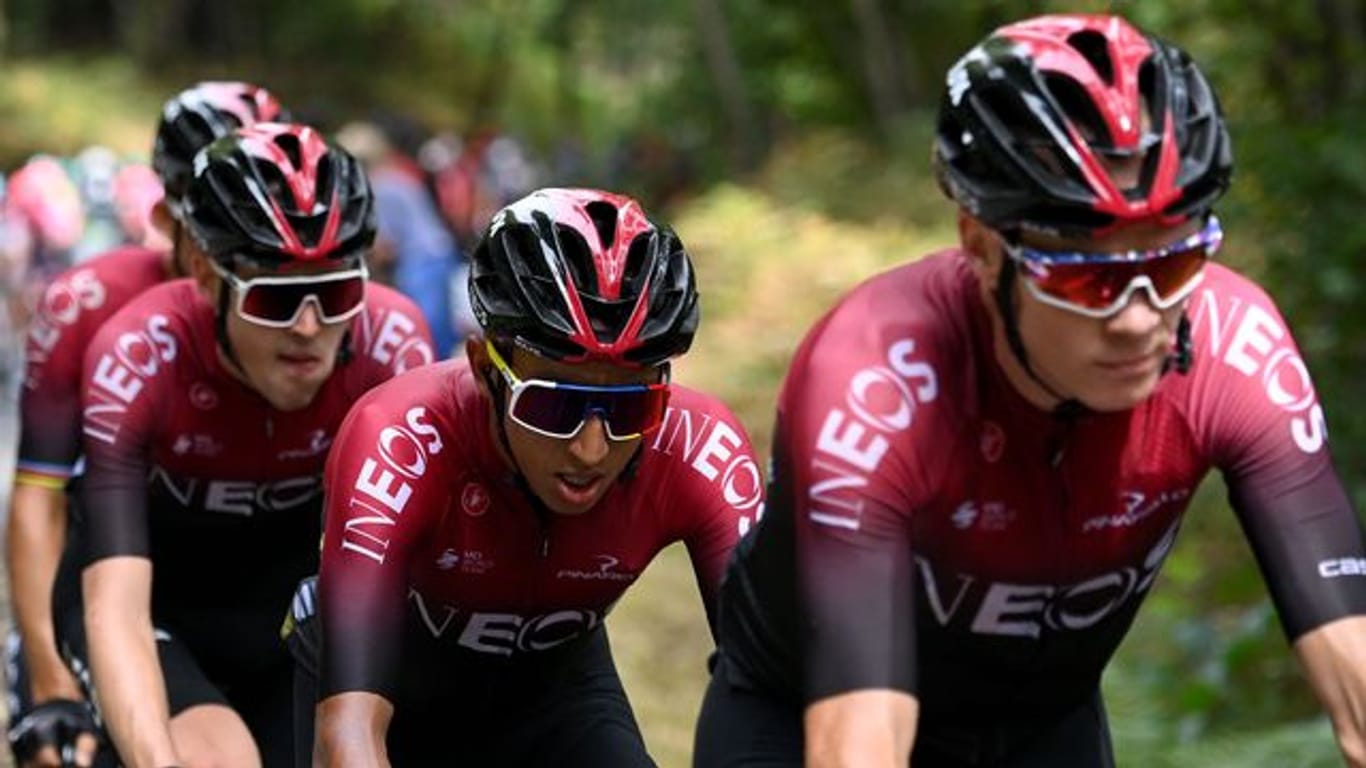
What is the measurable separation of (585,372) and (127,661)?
5.05ft

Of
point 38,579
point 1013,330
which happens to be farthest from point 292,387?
point 1013,330

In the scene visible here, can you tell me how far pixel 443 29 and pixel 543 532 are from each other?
4351 cm

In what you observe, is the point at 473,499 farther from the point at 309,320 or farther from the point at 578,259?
the point at 309,320

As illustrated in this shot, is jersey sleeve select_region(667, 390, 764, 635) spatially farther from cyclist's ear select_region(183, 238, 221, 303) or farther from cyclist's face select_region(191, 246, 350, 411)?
cyclist's ear select_region(183, 238, 221, 303)

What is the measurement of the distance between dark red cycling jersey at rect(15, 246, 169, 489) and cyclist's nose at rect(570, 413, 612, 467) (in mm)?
2420

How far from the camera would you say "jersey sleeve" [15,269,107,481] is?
6211 millimetres

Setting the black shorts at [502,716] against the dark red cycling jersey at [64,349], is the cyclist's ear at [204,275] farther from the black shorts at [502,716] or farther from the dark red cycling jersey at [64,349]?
the black shorts at [502,716]

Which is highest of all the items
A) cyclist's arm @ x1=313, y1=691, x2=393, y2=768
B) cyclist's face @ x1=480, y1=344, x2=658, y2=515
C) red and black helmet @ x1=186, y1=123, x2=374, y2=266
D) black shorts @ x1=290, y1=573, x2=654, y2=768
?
red and black helmet @ x1=186, y1=123, x2=374, y2=266

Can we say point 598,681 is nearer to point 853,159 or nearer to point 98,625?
point 98,625

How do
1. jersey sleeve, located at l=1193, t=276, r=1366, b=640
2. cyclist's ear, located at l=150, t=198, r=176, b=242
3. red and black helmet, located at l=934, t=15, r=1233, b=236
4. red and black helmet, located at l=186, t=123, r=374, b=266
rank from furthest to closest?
cyclist's ear, located at l=150, t=198, r=176, b=242 → red and black helmet, located at l=186, t=123, r=374, b=266 → jersey sleeve, located at l=1193, t=276, r=1366, b=640 → red and black helmet, located at l=934, t=15, r=1233, b=236

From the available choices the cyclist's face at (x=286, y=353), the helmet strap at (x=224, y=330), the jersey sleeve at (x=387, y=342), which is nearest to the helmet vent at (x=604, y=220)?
the cyclist's face at (x=286, y=353)

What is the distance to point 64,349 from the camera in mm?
6473

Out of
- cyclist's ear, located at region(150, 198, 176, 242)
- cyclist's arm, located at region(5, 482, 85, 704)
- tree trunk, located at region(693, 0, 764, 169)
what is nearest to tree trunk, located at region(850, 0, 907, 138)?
tree trunk, located at region(693, 0, 764, 169)

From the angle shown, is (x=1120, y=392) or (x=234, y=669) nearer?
(x=1120, y=392)
